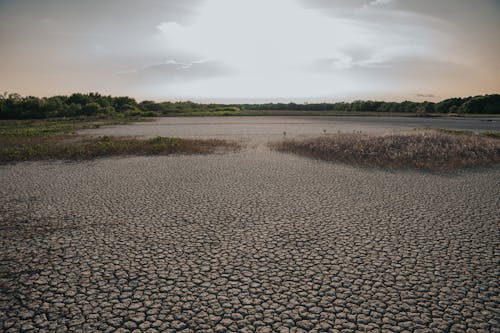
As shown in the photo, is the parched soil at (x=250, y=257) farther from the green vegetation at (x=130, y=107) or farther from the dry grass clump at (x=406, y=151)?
the green vegetation at (x=130, y=107)

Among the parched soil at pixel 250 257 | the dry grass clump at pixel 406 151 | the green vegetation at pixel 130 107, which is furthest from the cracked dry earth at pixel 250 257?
the green vegetation at pixel 130 107

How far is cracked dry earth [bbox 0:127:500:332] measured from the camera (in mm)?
3977

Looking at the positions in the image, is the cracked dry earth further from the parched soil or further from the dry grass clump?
the dry grass clump

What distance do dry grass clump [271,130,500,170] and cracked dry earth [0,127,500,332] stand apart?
409 cm

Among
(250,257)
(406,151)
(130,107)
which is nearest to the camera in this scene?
(250,257)

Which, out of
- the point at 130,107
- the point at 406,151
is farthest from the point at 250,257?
the point at 130,107

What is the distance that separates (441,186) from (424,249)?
6040mm

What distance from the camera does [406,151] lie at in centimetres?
1634

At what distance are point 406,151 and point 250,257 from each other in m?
14.3

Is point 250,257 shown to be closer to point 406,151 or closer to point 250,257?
point 250,257

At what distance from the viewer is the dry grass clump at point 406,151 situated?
48.3ft

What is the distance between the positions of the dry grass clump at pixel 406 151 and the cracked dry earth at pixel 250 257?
409 centimetres

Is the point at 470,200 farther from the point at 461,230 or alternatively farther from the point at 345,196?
the point at 345,196

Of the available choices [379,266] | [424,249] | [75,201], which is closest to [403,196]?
[424,249]
